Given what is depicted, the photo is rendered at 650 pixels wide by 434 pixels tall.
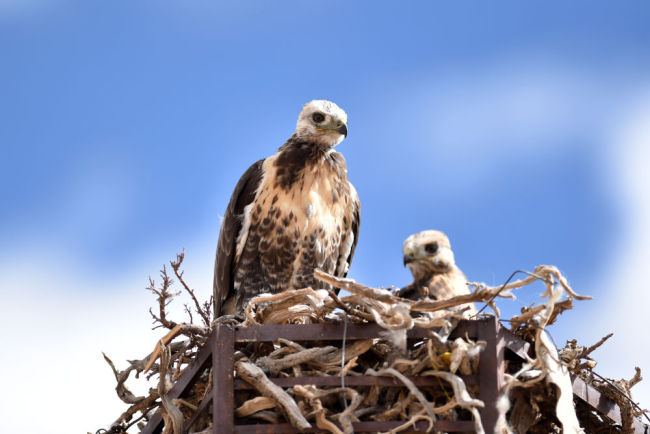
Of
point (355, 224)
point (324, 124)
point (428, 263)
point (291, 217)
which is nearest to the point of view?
point (428, 263)

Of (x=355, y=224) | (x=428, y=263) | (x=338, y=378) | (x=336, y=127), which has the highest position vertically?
(x=336, y=127)

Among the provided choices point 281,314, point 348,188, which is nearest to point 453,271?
point 348,188

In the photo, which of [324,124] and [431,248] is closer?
[431,248]

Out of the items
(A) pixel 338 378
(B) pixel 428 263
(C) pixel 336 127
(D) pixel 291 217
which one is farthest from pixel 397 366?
(C) pixel 336 127

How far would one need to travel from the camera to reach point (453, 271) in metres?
6.64

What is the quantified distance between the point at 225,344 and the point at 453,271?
7.46 ft

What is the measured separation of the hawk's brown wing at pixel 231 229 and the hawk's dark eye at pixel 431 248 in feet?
5.57

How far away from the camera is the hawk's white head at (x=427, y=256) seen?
6629 mm

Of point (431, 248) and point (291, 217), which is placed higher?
point (291, 217)

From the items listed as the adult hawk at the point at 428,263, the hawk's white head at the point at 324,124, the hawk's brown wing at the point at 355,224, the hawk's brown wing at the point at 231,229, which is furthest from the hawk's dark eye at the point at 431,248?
the hawk's brown wing at the point at 231,229

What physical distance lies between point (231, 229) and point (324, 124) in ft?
4.02

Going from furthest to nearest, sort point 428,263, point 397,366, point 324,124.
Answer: point 324,124
point 428,263
point 397,366

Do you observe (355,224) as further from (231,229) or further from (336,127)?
(231,229)

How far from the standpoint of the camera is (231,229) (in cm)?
758
